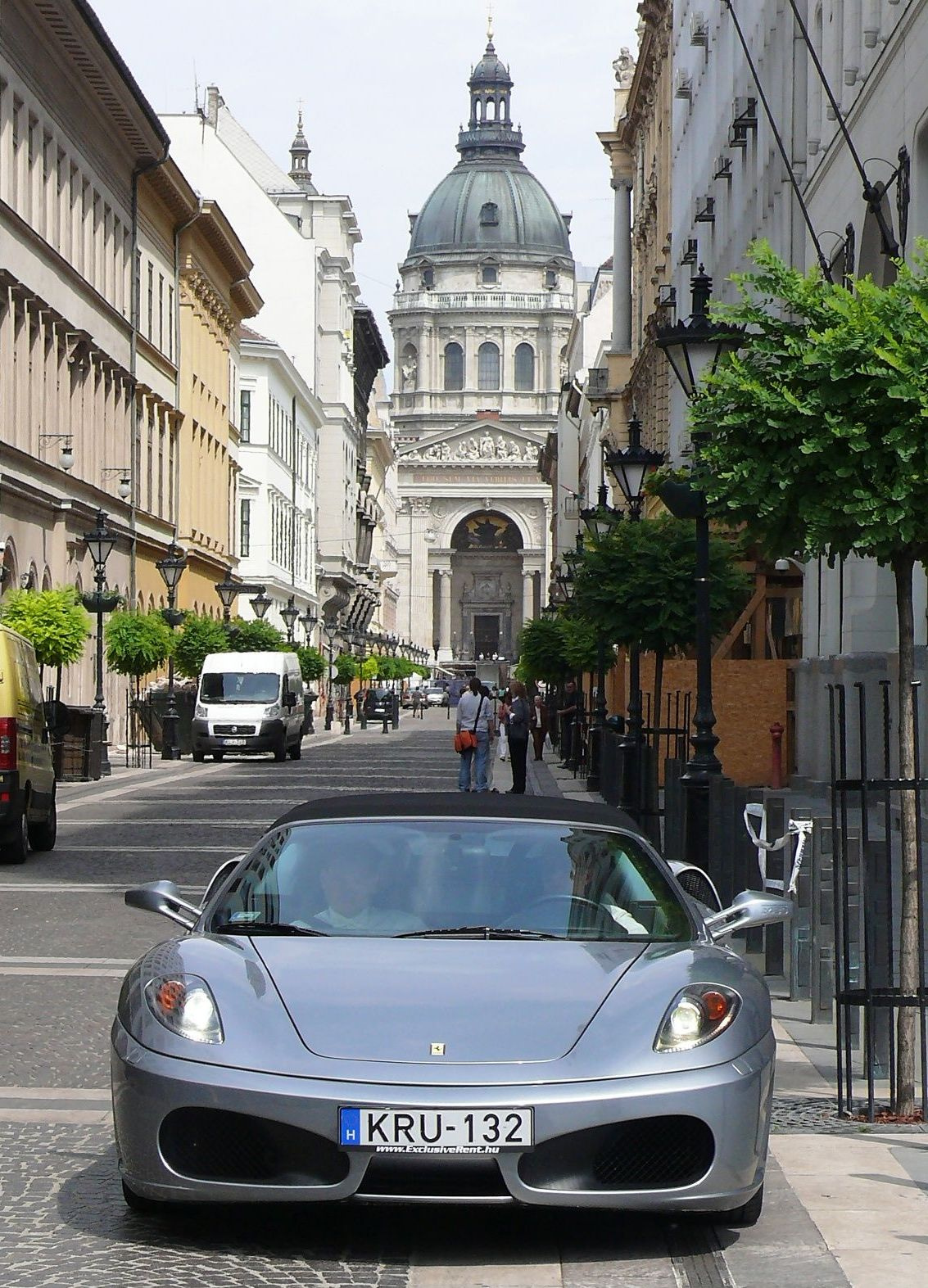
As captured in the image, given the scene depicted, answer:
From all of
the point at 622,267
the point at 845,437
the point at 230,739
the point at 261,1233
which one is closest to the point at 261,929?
the point at 261,1233

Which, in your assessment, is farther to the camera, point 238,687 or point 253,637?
point 253,637

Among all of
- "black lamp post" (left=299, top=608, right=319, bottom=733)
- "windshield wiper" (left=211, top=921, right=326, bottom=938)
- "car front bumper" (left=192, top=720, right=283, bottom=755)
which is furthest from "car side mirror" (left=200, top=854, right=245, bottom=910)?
"black lamp post" (left=299, top=608, right=319, bottom=733)

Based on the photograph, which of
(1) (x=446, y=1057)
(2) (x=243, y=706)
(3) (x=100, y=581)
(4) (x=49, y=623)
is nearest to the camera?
(1) (x=446, y=1057)

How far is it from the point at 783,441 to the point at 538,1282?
379cm

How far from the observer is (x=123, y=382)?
5125 centimetres

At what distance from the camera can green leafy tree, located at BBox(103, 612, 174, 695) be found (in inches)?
1665

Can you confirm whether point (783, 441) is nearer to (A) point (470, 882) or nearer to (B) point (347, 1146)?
(A) point (470, 882)

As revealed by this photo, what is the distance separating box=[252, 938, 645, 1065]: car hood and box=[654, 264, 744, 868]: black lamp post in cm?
741

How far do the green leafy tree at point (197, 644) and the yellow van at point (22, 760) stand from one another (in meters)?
30.6

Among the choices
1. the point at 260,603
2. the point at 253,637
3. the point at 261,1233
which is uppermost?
the point at 260,603

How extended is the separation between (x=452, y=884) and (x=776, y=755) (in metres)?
24.4

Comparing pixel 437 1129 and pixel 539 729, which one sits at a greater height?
pixel 539 729

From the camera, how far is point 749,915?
729cm

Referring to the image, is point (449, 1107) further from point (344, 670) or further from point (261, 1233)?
point (344, 670)
